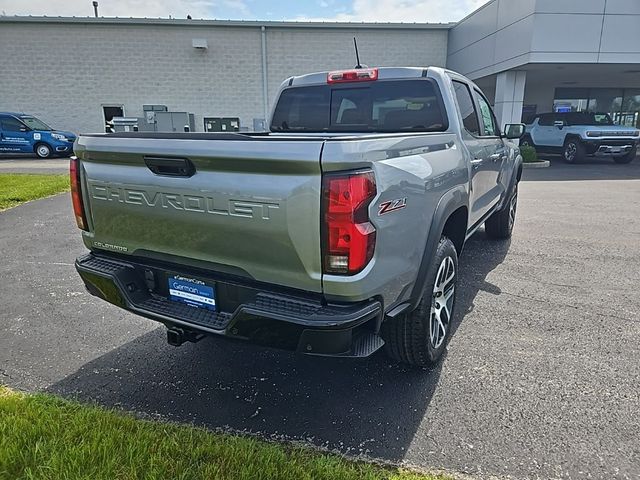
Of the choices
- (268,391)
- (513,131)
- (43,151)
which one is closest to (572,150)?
(513,131)

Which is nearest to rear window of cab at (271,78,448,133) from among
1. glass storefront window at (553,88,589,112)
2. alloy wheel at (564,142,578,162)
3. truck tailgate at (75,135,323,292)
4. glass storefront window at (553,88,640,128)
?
truck tailgate at (75,135,323,292)

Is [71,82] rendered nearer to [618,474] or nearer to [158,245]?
[158,245]

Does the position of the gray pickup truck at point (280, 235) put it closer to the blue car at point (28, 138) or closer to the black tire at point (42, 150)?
the blue car at point (28, 138)

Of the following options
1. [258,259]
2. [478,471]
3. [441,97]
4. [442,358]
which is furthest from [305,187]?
[441,97]

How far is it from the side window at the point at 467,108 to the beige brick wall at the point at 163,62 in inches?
700

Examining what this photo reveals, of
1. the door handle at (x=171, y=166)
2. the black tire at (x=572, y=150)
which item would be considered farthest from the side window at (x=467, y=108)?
the black tire at (x=572, y=150)

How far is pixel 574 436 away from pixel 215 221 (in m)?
2.26

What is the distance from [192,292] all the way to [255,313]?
55 cm

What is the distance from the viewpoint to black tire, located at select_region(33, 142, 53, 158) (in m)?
18.0

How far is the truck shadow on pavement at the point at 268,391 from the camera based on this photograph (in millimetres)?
2490

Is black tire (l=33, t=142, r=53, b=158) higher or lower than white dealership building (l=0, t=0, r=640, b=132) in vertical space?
lower

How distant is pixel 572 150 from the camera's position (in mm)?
16734

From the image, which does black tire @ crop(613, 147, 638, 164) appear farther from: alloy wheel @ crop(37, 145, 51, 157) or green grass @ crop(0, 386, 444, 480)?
alloy wheel @ crop(37, 145, 51, 157)

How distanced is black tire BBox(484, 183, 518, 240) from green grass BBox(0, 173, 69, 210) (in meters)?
8.67
